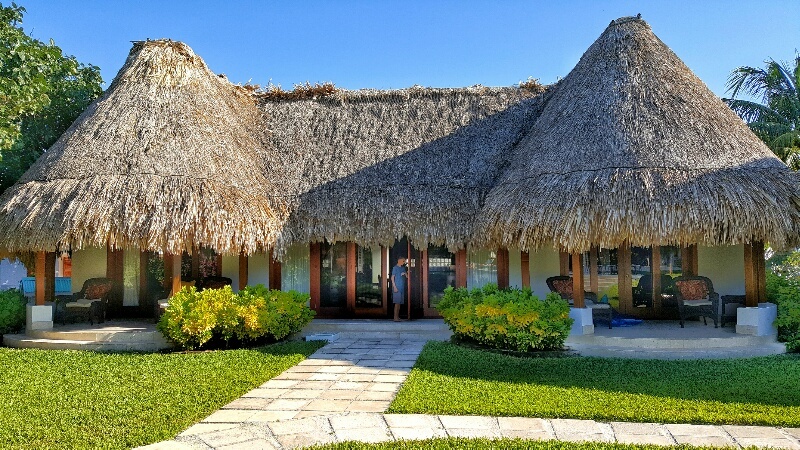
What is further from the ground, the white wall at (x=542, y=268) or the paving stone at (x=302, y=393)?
the white wall at (x=542, y=268)

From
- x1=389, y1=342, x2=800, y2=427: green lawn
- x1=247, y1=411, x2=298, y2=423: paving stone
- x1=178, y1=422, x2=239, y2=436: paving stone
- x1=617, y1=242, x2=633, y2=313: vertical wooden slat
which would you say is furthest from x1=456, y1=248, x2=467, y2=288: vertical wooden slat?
x1=178, y1=422, x2=239, y2=436: paving stone

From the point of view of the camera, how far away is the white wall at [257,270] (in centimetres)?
1144

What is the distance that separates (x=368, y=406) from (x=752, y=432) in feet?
10.9

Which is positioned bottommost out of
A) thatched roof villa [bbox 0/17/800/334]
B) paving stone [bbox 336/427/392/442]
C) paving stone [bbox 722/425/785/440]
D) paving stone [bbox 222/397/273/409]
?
paving stone [bbox 722/425/785/440]

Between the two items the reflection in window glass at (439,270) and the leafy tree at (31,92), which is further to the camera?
the reflection in window glass at (439,270)

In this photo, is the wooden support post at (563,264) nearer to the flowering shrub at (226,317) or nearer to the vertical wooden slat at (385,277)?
the vertical wooden slat at (385,277)

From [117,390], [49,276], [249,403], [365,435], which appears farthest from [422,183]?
[49,276]

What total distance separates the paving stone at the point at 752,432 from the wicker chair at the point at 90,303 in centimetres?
985

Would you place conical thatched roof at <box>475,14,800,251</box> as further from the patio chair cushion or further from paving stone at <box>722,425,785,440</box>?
paving stone at <box>722,425,785,440</box>

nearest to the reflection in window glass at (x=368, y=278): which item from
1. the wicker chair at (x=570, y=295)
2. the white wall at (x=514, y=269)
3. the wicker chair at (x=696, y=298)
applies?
the white wall at (x=514, y=269)

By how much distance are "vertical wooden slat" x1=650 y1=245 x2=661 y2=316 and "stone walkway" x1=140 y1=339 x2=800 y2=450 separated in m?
6.03

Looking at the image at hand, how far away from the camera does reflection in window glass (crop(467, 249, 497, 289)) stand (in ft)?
36.9

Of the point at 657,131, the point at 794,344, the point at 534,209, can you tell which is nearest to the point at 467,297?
the point at 534,209

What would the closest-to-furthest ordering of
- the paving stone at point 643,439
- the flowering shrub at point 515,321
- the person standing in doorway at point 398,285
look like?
the paving stone at point 643,439 → the flowering shrub at point 515,321 → the person standing in doorway at point 398,285
